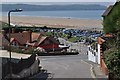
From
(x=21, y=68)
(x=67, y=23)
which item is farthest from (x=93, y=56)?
(x=67, y=23)

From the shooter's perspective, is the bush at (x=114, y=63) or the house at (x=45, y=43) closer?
the bush at (x=114, y=63)

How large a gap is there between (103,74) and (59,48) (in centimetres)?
2639

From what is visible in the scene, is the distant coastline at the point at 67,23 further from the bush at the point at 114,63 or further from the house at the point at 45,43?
the bush at the point at 114,63

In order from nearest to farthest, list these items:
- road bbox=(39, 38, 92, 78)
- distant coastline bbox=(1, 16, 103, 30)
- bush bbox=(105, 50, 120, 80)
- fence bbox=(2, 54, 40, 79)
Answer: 1. bush bbox=(105, 50, 120, 80)
2. fence bbox=(2, 54, 40, 79)
3. road bbox=(39, 38, 92, 78)
4. distant coastline bbox=(1, 16, 103, 30)

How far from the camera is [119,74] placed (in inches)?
958

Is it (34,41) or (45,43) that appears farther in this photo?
(34,41)

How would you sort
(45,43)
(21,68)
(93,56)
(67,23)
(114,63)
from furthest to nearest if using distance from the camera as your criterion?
1. (67,23)
2. (45,43)
3. (93,56)
4. (21,68)
5. (114,63)

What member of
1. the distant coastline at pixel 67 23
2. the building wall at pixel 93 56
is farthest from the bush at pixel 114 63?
the distant coastline at pixel 67 23

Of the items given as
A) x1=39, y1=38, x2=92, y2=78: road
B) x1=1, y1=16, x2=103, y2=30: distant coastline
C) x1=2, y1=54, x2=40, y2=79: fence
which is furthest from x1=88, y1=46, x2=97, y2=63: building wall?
x1=1, y1=16, x2=103, y2=30: distant coastline

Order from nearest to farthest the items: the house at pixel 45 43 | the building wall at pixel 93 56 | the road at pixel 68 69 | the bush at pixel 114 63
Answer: the bush at pixel 114 63 → the road at pixel 68 69 → the building wall at pixel 93 56 → the house at pixel 45 43

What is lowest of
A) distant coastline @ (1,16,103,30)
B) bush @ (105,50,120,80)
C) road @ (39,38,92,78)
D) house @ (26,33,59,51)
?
road @ (39,38,92,78)

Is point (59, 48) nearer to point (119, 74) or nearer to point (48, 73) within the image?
point (48, 73)

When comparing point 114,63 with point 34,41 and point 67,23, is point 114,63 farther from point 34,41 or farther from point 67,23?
point 67,23

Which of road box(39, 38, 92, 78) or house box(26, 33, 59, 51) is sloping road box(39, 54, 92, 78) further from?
house box(26, 33, 59, 51)
